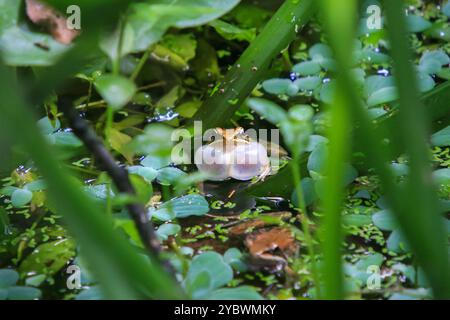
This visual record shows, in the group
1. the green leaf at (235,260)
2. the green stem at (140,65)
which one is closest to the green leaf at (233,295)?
the green leaf at (235,260)

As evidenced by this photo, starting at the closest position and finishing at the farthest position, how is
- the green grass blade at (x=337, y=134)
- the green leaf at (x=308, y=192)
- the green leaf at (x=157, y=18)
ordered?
the green grass blade at (x=337, y=134)
the green leaf at (x=157, y=18)
the green leaf at (x=308, y=192)

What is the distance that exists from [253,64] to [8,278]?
58cm

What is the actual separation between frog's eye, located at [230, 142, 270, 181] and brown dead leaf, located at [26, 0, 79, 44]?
0.32 metres

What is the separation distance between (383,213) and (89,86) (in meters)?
0.64

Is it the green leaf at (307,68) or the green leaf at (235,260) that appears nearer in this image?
the green leaf at (235,260)

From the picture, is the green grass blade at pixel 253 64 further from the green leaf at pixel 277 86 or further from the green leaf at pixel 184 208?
the green leaf at pixel 184 208

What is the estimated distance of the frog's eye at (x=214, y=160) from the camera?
44.3 inches

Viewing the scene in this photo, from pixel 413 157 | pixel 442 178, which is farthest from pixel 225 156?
pixel 413 157

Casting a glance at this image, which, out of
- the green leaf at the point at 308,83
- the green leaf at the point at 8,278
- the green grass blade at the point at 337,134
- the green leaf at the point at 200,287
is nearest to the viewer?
the green grass blade at the point at 337,134

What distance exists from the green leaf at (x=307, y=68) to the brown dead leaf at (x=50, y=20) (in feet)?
1.79
